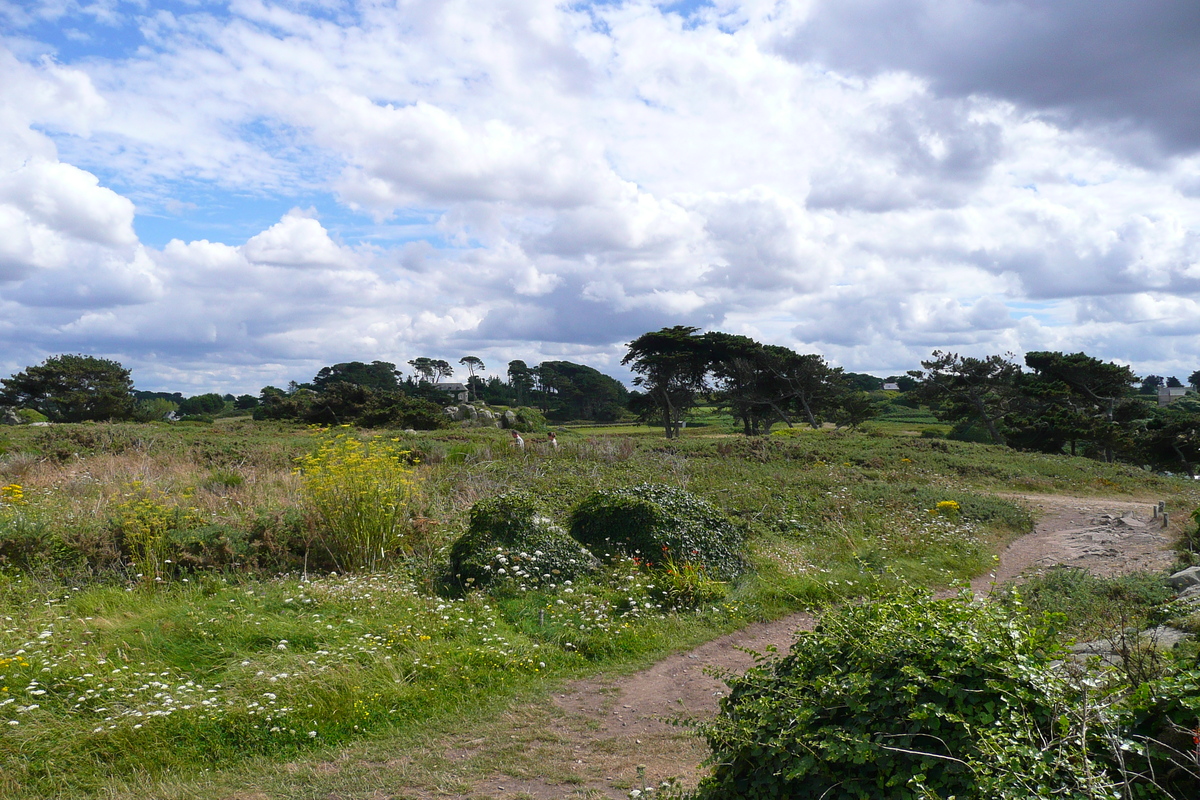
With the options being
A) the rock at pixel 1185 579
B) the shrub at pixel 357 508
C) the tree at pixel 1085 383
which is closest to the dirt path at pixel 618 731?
the shrub at pixel 357 508

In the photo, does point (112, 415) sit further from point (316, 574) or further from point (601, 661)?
point (601, 661)

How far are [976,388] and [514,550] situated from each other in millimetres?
34566

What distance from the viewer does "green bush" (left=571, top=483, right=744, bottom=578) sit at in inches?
341

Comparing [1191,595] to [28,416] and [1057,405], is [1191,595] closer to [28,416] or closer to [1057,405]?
[1057,405]

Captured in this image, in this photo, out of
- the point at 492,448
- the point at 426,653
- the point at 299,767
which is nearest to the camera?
the point at 299,767

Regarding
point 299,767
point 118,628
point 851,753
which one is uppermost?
point 851,753

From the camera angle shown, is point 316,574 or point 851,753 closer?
point 851,753

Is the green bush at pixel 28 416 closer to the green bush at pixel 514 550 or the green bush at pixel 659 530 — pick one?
the green bush at pixel 514 550

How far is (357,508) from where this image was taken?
8.80 meters

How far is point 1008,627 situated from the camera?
3240 millimetres

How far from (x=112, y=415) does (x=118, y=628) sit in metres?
35.7

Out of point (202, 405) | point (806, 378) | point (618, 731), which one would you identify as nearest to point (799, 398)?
point (806, 378)

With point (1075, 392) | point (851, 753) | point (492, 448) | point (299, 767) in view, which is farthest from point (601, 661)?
point (1075, 392)

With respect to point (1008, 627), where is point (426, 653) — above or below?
below
